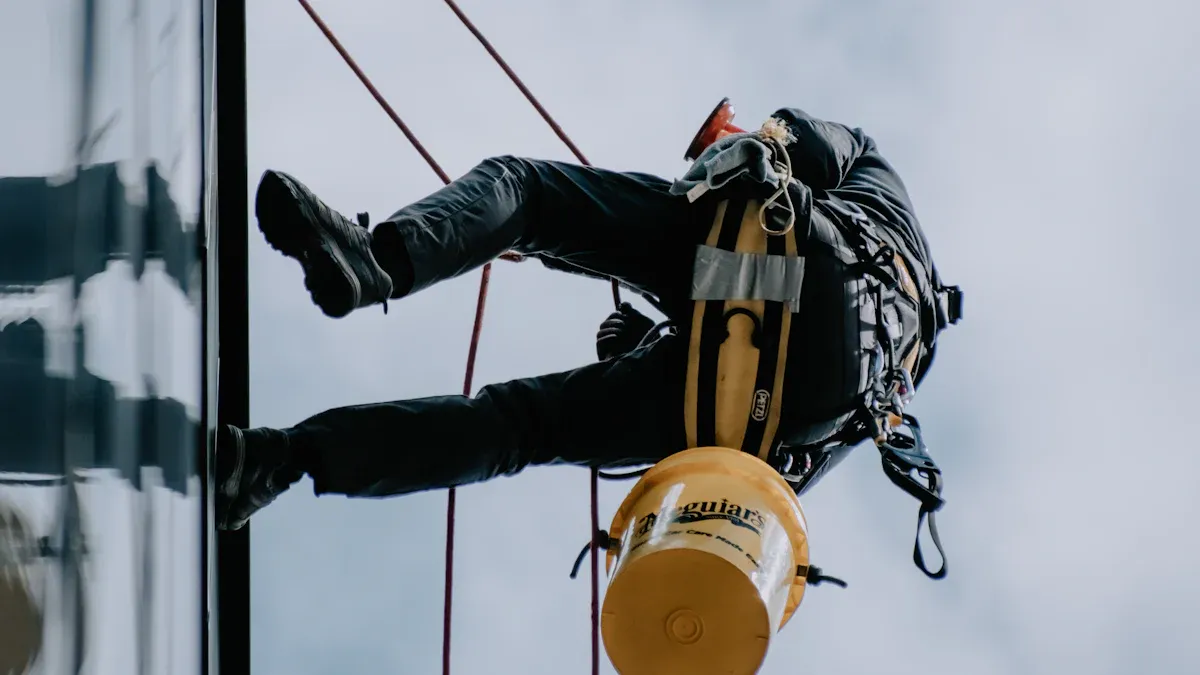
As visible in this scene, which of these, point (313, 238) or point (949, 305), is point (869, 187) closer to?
point (949, 305)

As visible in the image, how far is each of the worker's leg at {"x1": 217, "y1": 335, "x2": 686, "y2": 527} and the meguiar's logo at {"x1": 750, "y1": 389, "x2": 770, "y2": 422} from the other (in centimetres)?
19

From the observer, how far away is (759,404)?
373 cm

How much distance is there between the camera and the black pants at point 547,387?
3424 millimetres

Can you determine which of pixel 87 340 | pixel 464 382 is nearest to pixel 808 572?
pixel 464 382

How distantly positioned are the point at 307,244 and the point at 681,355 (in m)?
1.30

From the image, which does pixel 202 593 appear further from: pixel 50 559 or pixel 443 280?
pixel 50 559

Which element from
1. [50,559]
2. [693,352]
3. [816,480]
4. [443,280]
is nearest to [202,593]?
[443,280]

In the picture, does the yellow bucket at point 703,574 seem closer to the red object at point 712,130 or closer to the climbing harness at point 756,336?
the climbing harness at point 756,336

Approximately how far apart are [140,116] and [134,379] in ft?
0.89

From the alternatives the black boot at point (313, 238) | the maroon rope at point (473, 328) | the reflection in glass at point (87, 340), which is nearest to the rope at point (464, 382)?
the maroon rope at point (473, 328)

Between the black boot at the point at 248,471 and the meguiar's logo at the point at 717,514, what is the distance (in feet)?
2.59

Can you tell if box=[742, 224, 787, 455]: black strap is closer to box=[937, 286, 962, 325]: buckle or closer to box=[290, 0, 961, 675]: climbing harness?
box=[290, 0, 961, 675]: climbing harness

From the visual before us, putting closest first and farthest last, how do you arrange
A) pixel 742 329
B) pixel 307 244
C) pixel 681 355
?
pixel 307 244
pixel 742 329
pixel 681 355

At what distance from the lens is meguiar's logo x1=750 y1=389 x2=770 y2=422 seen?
3.73 metres
